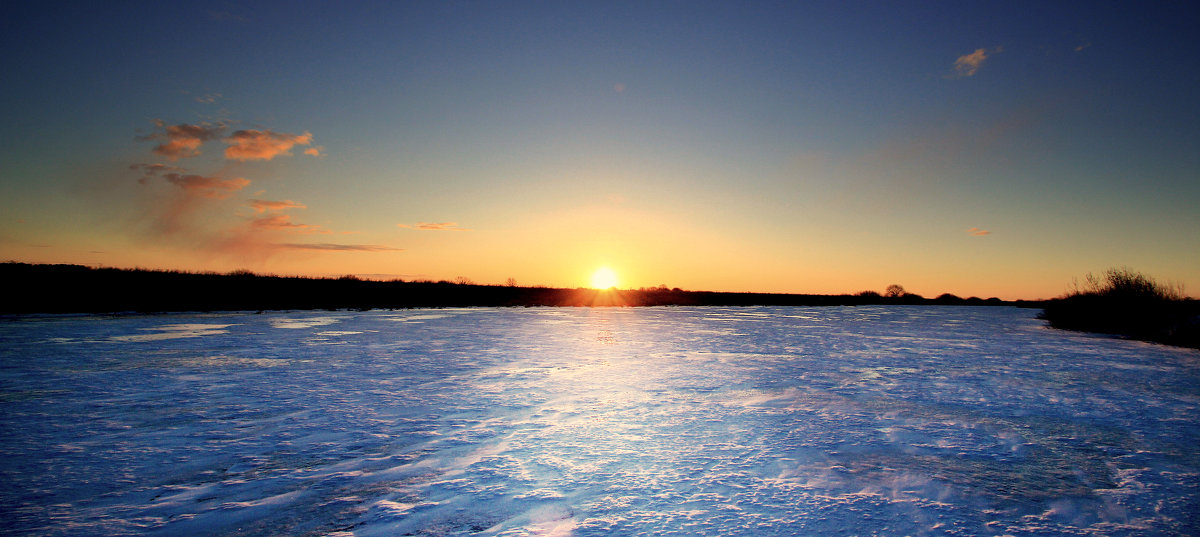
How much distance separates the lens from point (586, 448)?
398cm

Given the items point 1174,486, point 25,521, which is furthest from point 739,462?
point 25,521

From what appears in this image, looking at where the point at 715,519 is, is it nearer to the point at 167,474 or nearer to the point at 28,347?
the point at 167,474

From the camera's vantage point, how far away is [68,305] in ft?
68.2

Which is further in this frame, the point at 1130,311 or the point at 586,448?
the point at 1130,311

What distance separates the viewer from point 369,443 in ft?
13.6

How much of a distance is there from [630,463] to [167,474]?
2944 millimetres

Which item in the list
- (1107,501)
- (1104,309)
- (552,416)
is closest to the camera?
(1107,501)

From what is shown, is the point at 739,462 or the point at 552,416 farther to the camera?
the point at 552,416

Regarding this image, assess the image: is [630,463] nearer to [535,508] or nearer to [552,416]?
[535,508]

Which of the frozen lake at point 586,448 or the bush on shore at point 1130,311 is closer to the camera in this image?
the frozen lake at point 586,448

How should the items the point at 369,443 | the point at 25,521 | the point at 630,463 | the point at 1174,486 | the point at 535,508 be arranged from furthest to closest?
1. the point at 369,443
2. the point at 630,463
3. the point at 1174,486
4. the point at 535,508
5. the point at 25,521

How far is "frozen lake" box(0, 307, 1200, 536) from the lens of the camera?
2.74 m

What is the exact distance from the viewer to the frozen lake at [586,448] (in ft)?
8.98

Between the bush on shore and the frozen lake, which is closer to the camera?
the frozen lake
